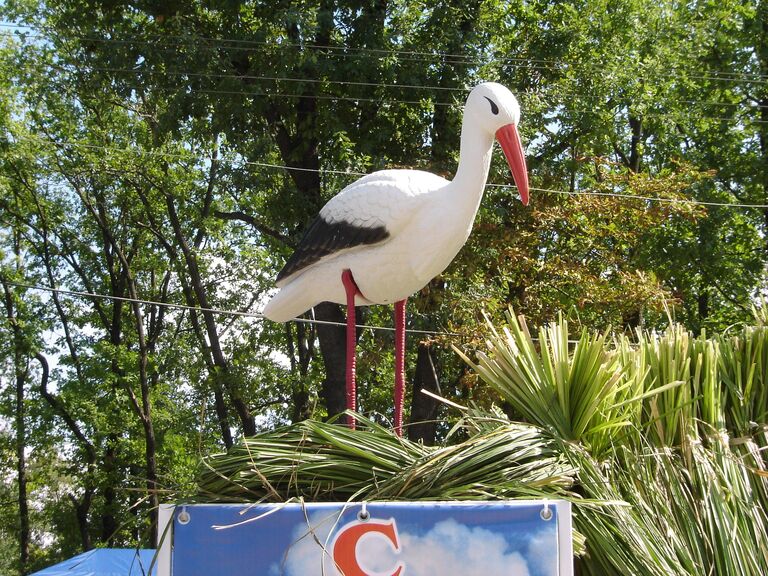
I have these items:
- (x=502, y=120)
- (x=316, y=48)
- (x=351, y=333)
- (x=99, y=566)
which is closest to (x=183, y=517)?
(x=351, y=333)

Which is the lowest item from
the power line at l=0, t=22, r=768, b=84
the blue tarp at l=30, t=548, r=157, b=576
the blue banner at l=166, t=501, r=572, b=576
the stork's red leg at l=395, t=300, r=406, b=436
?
the blue banner at l=166, t=501, r=572, b=576

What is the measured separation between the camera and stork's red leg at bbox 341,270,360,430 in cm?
471

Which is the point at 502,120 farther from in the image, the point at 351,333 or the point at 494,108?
the point at 351,333

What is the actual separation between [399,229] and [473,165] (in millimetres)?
498

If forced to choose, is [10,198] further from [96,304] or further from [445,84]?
[445,84]

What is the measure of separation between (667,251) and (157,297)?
1147cm

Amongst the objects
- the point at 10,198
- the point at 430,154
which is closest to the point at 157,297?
the point at 10,198

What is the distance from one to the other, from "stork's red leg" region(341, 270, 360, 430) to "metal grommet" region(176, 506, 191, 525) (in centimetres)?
160

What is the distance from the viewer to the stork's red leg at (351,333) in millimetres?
4711

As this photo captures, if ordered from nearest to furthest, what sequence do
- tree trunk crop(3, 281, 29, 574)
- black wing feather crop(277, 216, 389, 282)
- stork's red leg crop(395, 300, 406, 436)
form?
stork's red leg crop(395, 300, 406, 436) → black wing feather crop(277, 216, 389, 282) → tree trunk crop(3, 281, 29, 574)

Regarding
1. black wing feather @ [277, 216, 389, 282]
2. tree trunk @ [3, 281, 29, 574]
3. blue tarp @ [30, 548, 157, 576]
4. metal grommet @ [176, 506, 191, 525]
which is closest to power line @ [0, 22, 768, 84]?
blue tarp @ [30, 548, 157, 576]

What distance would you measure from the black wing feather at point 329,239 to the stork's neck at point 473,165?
465 millimetres

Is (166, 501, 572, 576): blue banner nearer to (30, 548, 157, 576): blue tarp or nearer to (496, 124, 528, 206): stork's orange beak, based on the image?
(496, 124, 528, 206): stork's orange beak

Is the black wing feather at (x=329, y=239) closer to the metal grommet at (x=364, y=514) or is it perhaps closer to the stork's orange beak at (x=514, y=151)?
the stork's orange beak at (x=514, y=151)
